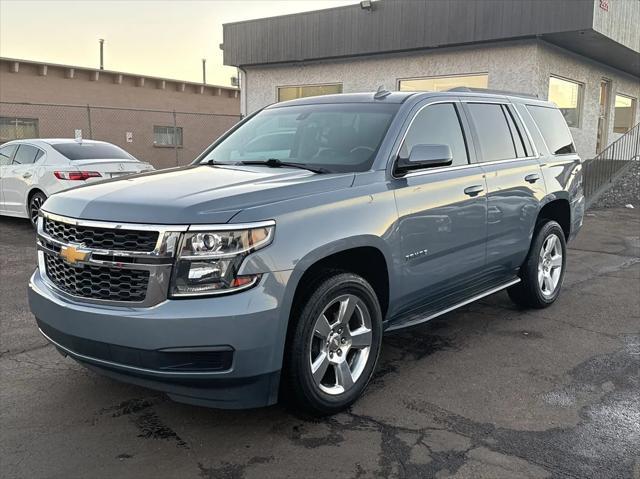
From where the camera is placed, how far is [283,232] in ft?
A: 10.5

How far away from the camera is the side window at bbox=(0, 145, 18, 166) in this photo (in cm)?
1078

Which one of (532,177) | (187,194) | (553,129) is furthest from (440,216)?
(553,129)

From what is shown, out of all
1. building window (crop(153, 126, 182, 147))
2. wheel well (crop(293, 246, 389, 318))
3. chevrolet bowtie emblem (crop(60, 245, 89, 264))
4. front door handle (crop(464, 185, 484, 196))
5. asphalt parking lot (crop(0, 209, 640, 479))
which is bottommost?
asphalt parking lot (crop(0, 209, 640, 479))

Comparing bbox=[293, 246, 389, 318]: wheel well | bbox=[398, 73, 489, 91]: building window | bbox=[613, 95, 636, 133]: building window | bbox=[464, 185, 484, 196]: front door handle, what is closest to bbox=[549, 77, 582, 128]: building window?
bbox=[398, 73, 489, 91]: building window

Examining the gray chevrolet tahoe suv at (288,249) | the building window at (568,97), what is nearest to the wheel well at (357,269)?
the gray chevrolet tahoe suv at (288,249)

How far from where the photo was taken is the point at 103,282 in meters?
3.20

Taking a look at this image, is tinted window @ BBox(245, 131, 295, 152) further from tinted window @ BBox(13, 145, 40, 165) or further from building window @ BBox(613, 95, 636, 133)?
building window @ BBox(613, 95, 636, 133)

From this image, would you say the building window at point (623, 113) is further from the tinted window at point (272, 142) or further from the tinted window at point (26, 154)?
the tinted window at point (272, 142)

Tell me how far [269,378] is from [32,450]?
133cm

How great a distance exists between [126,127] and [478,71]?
17.9 m

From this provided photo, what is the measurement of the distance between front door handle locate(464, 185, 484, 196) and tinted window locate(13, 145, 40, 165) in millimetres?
8109

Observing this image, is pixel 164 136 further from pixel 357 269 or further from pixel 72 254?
pixel 72 254

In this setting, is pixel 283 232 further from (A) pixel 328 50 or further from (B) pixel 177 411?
(A) pixel 328 50

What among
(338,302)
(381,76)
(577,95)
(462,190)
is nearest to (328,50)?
(381,76)
